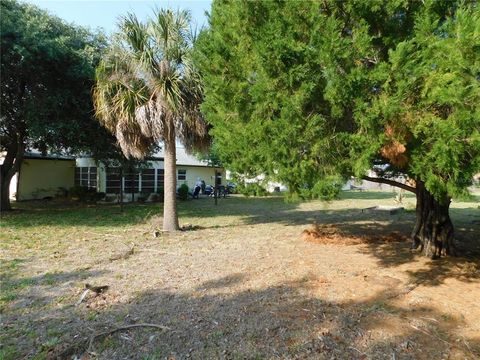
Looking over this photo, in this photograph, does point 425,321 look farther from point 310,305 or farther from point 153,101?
point 153,101

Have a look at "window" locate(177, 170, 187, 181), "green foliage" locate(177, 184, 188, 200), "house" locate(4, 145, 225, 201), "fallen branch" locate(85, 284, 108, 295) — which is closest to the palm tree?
"fallen branch" locate(85, 284, 108, 295)

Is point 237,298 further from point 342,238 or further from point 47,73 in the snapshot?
point 47,73

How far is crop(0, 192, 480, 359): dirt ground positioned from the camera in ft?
11.1

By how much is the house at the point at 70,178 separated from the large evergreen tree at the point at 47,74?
27.9 feet

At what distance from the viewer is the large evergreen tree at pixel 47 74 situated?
34.1ft

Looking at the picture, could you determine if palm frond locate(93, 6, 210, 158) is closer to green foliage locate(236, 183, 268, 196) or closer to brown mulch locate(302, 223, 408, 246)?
green foliage locate(236, 183, 268, 196)

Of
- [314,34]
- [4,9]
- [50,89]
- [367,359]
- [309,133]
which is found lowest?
[367,359]

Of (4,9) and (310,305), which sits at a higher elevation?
(4,9)

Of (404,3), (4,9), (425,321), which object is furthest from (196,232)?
(4,9)

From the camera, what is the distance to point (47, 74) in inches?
462

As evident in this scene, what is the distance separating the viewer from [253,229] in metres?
10.5

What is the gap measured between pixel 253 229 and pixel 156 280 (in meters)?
5.40

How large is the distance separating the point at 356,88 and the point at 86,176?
22825 mm

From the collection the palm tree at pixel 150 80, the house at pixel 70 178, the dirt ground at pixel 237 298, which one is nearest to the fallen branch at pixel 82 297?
the dirt ground at pixel 237 298
